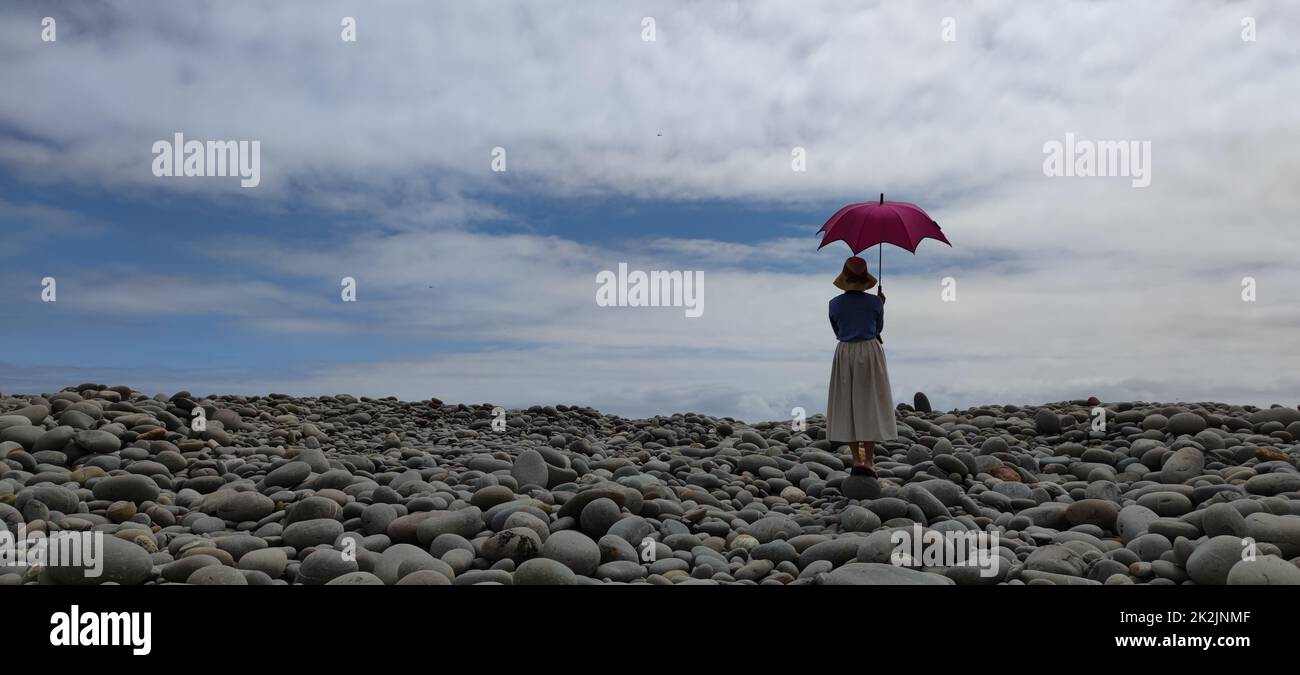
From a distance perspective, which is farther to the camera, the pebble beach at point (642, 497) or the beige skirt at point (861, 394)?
the beige skirt at point (861, 394)

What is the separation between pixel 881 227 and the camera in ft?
27.0

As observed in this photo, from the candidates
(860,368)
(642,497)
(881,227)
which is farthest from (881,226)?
(642,497)

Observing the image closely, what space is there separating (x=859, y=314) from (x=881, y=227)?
3.06ft

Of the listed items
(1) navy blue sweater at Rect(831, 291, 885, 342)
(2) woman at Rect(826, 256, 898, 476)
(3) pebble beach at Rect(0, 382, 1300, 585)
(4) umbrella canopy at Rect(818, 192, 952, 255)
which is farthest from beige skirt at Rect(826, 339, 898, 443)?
(4) umbrella canopy at Rect(818, 192, 952, 255)

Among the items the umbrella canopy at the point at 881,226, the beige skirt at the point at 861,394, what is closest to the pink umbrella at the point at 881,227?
the umbrella canopy at the point at 881,226

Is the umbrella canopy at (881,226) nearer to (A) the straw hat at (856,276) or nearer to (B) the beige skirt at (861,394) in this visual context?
(A) the straw hat at (856,276)

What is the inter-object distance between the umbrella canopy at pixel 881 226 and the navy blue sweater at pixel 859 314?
53 cm

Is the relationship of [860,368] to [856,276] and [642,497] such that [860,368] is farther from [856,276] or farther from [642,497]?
[642,497]

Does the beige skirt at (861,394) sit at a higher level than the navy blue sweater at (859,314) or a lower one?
lower

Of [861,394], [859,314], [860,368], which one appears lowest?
[861,394]

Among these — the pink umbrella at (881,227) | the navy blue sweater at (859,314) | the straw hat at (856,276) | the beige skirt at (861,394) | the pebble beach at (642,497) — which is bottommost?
the pebble beach at (642,497)

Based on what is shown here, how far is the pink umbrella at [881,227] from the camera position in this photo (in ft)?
27.0
